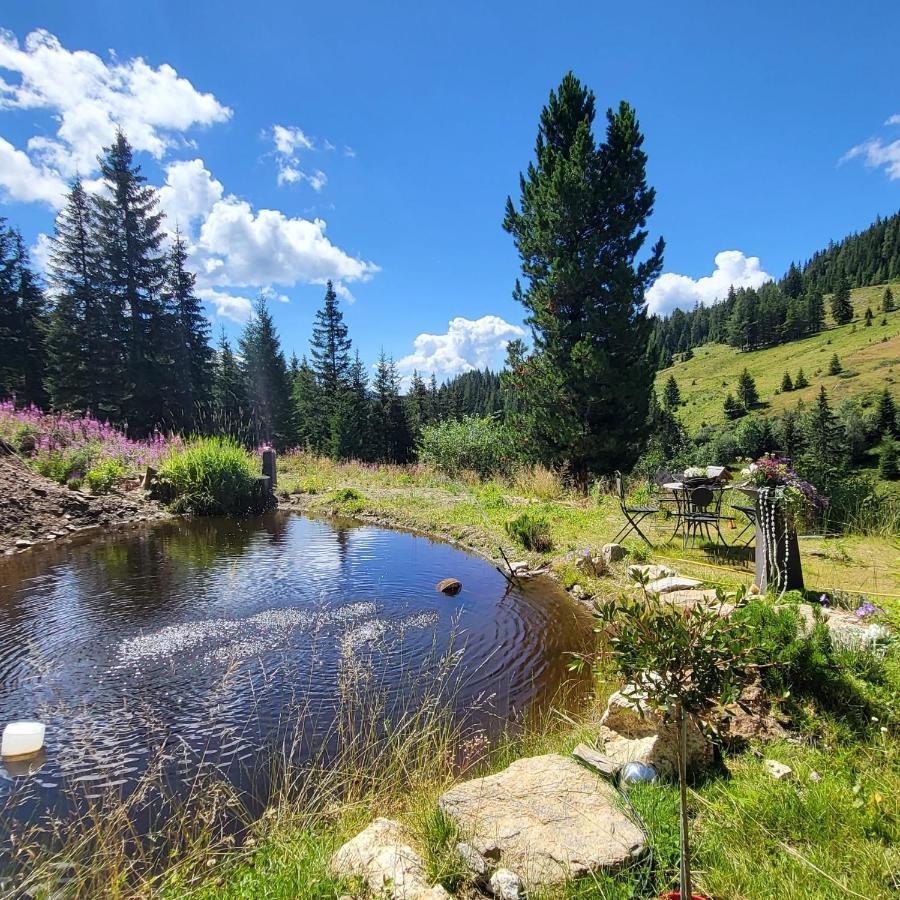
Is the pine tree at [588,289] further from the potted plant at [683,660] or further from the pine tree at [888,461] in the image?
the pine tree at [888,461]

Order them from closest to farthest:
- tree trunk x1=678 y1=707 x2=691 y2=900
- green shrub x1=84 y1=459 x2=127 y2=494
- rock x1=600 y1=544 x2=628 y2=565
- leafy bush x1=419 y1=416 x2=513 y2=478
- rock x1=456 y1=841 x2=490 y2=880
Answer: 1. tree trunk x1=678 y1=707 x2=691 y2=900
2. rock x1=456 y1=841 x2=490 y2=880
3. rock x1=600 y1=544 x2=628 y2=565
4. green shrub x1=84 y1=459 x2=127 y2=494
5. leafy bush x1=419 y1=416 x2=513 y2=478

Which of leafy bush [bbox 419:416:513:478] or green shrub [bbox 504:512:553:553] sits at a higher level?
leafy bush [bbox 419:416:513:478]

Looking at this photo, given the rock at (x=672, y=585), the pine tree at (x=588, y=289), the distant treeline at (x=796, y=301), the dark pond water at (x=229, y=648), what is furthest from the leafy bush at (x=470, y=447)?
the distant treeline at (x=796, y=301)

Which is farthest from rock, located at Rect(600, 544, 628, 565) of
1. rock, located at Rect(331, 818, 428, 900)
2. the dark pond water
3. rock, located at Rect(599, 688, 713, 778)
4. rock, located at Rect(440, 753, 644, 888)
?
rock, located at Rect(331, 818, 428, 900)

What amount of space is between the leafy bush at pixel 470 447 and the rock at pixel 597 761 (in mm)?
12407

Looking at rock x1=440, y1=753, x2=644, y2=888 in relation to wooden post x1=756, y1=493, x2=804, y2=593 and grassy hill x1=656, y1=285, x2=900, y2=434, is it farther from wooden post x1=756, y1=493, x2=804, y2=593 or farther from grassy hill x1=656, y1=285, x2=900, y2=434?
Answer: grassy hill x1=656, y1=285, x2=900, y2=434

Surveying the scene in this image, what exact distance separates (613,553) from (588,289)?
8.58m

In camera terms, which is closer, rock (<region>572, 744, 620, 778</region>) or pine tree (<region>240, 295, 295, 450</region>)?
rock (<region>572, 744, 620, 778</region>)

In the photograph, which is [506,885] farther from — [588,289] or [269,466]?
[588,289]

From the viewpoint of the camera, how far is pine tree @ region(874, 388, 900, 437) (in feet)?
154

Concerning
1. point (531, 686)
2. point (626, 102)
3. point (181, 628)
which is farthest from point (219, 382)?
point (531, 686)

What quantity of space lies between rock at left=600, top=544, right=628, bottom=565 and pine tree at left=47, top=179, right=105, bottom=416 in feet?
Answer: 83.9

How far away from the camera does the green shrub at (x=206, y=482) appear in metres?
10.7

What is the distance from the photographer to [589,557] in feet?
20.9
